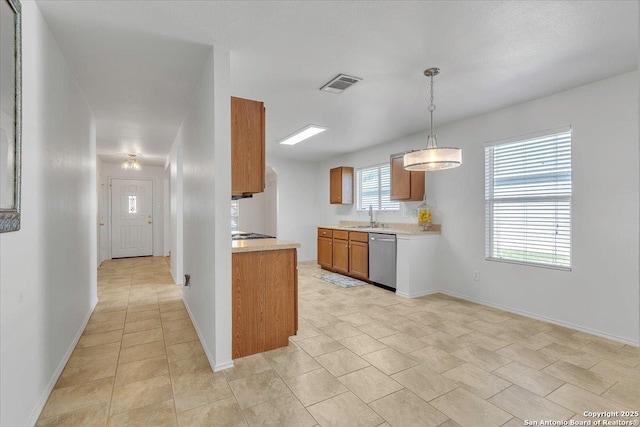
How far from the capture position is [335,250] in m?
6.02

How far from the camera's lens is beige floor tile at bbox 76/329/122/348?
9.33ft

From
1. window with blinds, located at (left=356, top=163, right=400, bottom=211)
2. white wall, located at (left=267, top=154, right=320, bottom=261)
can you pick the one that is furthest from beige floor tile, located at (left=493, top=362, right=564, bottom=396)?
white wall, located at (left=267, top=154, right=320, bottom=261)

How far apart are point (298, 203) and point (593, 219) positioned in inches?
218

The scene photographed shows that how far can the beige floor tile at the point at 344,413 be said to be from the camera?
1787mm

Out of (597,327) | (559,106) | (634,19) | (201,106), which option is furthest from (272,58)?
(597,327)

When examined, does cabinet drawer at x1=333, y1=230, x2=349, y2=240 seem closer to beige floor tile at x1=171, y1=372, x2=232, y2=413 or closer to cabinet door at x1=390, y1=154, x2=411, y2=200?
cabinet door at x1=390, y1=154, x2=411, y2=200

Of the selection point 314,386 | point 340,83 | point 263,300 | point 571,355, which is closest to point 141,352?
point 263,300

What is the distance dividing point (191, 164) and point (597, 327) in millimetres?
4564

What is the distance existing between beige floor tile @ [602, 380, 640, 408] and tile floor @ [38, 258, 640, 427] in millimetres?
10

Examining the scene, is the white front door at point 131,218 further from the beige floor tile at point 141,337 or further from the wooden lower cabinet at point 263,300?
the wooden lower cabinet at point 263,300

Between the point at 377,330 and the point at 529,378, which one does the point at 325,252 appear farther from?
the point at 529,378

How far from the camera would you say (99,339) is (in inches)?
116

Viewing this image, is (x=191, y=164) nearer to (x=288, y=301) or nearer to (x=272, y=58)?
(x=272, y=58)

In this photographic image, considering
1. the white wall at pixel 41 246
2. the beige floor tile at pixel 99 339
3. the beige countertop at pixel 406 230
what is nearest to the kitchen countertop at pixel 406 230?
the beige countertop at pixel 406 230
